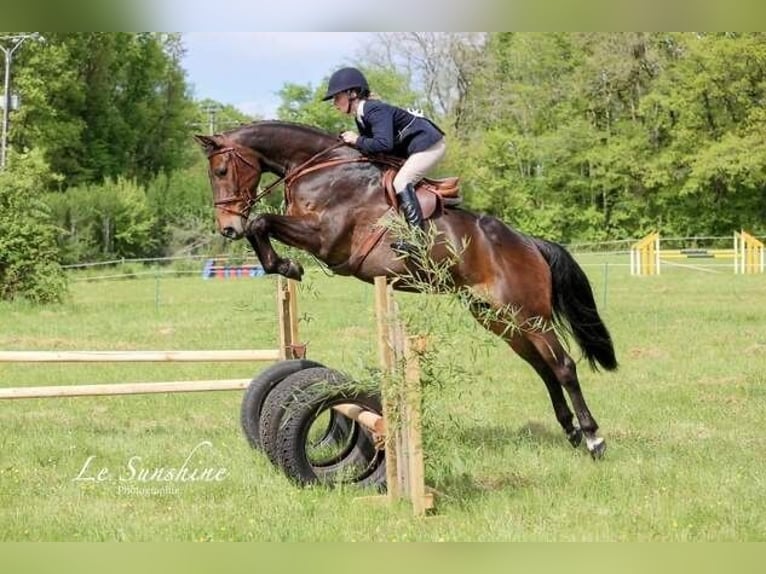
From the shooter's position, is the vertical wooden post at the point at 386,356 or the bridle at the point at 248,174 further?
the bridle at the point at 248,174

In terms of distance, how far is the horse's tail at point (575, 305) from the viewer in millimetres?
4699

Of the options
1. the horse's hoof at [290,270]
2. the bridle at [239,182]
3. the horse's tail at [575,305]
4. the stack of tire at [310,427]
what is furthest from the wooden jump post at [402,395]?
the horse's tail at [575,305]

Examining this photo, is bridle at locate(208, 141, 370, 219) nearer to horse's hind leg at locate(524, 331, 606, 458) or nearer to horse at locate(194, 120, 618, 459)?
horse at locate(194, 120, 618, 459)

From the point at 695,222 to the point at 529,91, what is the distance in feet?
12.6

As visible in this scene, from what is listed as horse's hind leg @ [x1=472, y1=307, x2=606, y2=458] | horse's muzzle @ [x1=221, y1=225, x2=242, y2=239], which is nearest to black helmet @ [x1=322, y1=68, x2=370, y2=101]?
horse's muzzle @ [x1=221, y1=225, x2=242, y2=239]

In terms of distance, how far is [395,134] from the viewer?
4.19m

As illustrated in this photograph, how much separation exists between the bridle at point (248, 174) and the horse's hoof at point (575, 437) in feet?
5.36

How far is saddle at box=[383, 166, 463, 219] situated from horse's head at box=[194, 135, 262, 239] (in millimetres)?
574

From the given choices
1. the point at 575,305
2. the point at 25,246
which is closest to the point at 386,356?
the point at 575,305

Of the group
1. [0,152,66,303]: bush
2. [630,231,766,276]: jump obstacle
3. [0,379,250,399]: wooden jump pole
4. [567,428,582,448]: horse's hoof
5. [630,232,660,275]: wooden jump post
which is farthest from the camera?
[630,232,660,275]: wooden jump post

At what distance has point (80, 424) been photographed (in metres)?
5.26

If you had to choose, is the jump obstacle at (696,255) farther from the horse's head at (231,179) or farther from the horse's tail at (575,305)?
the horse's head at (231,179)

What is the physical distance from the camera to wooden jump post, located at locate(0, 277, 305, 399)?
446 centimetres

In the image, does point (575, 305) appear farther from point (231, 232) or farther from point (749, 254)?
point (749, 254)
